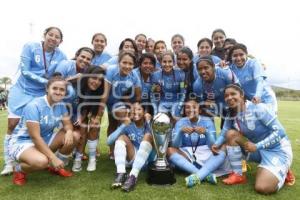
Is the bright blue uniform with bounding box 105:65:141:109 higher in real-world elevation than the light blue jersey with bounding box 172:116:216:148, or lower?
higher

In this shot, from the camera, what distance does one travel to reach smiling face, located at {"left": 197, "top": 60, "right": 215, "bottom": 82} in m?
5.21

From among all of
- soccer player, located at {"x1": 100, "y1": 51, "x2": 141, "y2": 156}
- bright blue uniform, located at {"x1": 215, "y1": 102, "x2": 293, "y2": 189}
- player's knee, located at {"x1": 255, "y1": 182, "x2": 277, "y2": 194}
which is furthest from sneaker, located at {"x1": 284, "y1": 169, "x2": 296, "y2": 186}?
soccer player, located at {"x1": 100, "y1": 51, "x2": 141, "y2": 156}

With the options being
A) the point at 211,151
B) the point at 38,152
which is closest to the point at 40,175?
the point at 38,152

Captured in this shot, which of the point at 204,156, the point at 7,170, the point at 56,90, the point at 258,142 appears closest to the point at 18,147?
the point at 7,170

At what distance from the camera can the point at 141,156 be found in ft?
15.7

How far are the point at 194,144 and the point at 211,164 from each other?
1.88 feet

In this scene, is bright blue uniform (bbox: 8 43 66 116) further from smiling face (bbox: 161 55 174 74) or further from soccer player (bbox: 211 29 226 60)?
soccer player (bbox: 211 29 226 60)

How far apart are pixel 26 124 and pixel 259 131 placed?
10.1 feet

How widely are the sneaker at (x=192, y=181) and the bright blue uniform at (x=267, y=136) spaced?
0.86 m

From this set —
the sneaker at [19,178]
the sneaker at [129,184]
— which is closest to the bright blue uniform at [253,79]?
the sneaker at [129,184]

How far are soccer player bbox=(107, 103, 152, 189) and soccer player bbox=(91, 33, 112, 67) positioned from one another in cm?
117

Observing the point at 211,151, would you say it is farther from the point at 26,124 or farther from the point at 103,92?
the point at 26,124

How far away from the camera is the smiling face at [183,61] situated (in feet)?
18.2

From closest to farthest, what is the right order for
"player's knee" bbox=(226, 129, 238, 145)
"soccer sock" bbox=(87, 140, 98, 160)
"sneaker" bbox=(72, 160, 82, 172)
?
"player's knee" bbox=(226, 129, 238, 145) → "sneaker" bbox=(72, 160, 82, 172) → "soccer sock" bbox=(87, 140, 98, 160)
